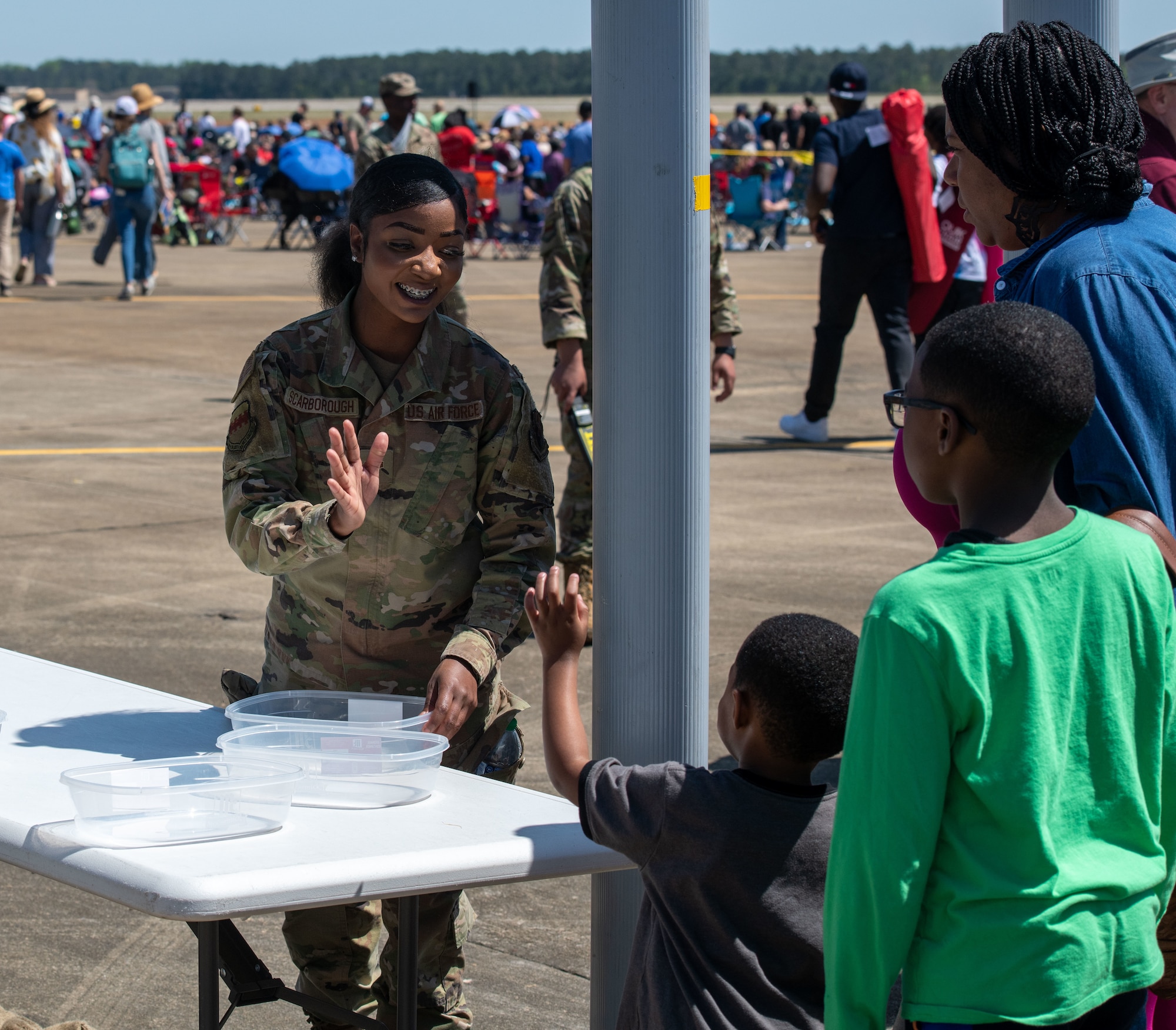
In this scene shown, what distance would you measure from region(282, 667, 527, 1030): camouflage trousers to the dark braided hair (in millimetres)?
1278

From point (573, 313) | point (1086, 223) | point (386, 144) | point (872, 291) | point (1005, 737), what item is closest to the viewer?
point (1005, 737)

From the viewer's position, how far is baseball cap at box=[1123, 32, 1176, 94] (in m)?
3.19

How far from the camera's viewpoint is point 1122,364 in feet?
6.72

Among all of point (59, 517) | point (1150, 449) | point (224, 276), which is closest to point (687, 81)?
point (1150, 449)

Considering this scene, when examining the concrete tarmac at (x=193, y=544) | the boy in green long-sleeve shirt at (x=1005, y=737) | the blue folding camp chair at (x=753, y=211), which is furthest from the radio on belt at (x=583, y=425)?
the blue folding camp chair at (x=753, y=211)

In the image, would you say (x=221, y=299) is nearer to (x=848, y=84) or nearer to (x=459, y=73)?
(x=848, y=84)

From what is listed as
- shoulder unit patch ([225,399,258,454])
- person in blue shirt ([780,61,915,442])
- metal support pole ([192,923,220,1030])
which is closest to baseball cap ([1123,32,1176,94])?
shoulder unit patch ([225,399,258,454])

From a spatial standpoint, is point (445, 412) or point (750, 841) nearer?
point (750, 841)

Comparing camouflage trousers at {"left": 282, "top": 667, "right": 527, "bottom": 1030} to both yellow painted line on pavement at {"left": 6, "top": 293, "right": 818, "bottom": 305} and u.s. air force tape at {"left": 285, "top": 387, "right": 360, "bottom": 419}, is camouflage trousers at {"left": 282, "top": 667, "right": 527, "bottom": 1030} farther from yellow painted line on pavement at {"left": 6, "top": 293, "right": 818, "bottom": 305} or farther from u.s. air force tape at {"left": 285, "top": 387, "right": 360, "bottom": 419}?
yellow painted line on pavement at {"left": 6, "top": 293, "right": 818, "bottom": 305}

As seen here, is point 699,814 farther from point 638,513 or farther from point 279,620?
point 279,620

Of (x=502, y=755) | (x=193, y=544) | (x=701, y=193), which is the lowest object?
(x=193, y=544)

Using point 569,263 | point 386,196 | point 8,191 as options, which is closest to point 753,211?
point 8,191

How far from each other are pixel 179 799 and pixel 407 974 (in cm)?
49

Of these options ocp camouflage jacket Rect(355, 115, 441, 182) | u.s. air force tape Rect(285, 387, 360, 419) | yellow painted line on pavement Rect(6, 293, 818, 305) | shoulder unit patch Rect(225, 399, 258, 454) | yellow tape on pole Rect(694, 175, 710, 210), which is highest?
ocp camouflage jacket Rect(355, 115, 441, 182)
